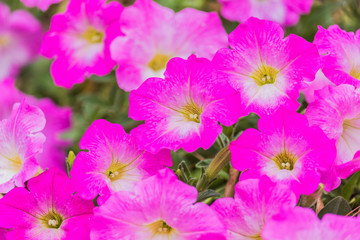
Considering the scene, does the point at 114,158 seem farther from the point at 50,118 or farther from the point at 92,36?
the point at 50,118

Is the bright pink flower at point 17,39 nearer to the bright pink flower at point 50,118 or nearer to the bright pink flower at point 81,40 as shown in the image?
the bright pink flower at point 50,118

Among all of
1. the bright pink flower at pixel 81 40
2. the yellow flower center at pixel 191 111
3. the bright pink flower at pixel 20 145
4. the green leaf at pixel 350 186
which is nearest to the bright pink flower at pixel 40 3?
the bright pink flower at pixel 81 40

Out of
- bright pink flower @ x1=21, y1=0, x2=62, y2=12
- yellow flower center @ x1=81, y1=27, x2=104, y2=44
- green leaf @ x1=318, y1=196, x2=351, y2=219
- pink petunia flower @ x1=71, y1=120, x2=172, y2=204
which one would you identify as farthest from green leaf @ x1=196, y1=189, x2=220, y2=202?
bright pink flower @ x1=21, y1=0, x2=62, y2=12

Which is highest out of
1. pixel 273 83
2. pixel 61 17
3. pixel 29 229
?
pixel 273 83

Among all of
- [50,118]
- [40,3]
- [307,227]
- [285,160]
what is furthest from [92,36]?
[307,227]

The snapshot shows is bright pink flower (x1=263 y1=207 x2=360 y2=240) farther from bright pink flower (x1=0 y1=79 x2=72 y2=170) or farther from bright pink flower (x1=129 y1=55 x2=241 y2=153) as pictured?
bright pink flower (x1=0 y1=79 x2=72 y2=170)

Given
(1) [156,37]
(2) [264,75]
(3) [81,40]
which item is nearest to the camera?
(2) [264,75]

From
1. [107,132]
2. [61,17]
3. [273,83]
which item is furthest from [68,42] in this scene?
[273,83]

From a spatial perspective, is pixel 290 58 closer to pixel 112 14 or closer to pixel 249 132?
pixel 249 132
